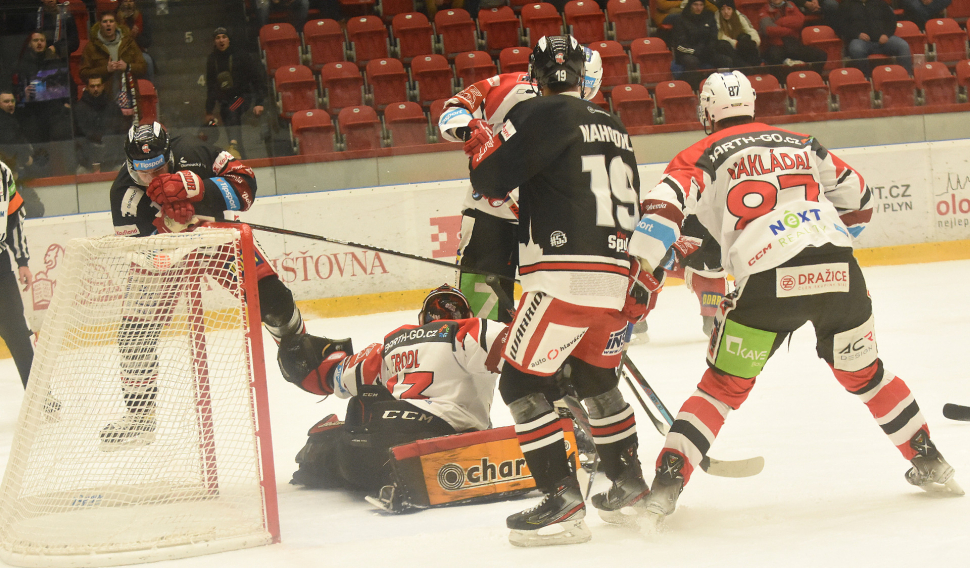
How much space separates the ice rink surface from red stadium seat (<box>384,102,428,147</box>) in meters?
3.09

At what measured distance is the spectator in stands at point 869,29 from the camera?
8594 mm

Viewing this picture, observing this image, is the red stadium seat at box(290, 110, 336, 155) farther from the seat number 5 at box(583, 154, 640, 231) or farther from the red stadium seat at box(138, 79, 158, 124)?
the seat number 5 at box(583, 154, 640, 231)

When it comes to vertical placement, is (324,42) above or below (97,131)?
above

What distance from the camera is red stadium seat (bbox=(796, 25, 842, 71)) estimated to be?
8.58 metres

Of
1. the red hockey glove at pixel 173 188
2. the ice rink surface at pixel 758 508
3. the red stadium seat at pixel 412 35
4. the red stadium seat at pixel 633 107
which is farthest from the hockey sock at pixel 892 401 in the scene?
the red stadium seat at pixel 412 35

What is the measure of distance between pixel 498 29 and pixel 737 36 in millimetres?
2165

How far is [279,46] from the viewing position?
7793 millimetres

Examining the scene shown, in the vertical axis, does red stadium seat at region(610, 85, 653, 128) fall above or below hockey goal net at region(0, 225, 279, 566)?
above

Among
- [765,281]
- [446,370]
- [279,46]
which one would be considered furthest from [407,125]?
[765,281]

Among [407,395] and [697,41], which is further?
[697,41]

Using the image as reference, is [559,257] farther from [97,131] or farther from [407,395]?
[97,131]

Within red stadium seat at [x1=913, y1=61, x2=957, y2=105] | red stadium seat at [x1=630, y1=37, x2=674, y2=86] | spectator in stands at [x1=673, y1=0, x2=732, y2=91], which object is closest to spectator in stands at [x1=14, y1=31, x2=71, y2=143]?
red stadium seat at [x1=630, y1=37, x2=674, y2=86]

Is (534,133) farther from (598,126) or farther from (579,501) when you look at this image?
(579,501)

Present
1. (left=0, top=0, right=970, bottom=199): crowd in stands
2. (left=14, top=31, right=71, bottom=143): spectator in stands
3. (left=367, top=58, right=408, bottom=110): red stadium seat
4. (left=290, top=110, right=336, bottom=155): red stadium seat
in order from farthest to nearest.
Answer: (left=367, top=58, right=408, bottom=110): red stadium seat
(left=290, top=110, right=336, bottom=155): red stadium seat
(left=0, top=0, right=970, bottom=199): crowd in stands
(left=14, top=31, right=71, bottom=143): spectator in stands
